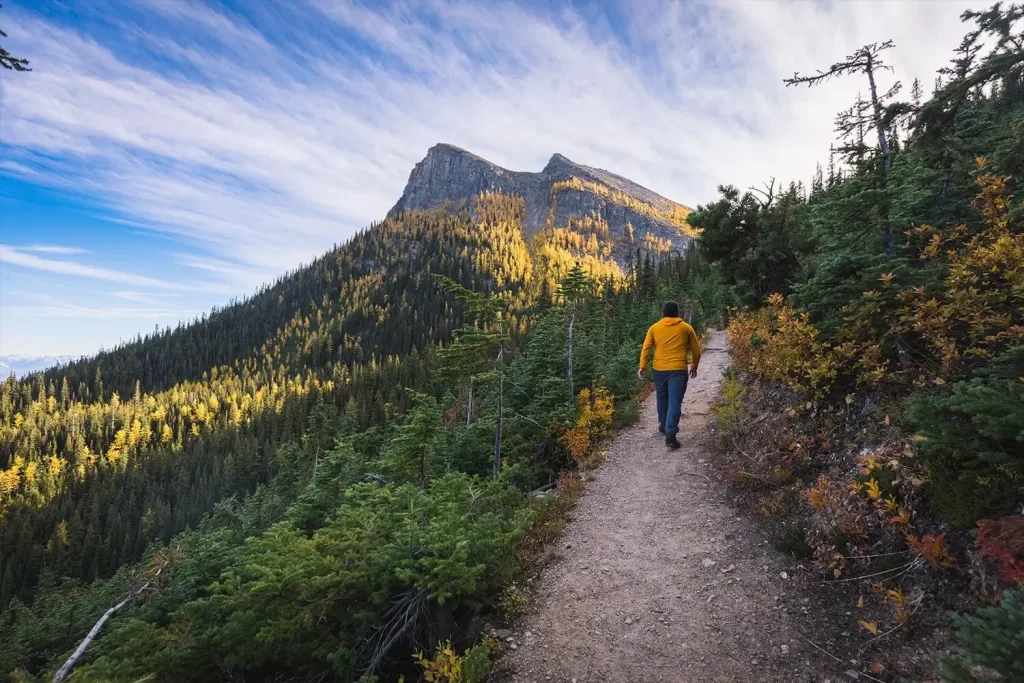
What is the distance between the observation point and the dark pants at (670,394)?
25.8 ft

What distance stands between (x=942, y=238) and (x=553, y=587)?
695cm

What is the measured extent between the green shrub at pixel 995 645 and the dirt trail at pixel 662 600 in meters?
1.59

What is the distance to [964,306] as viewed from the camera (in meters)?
4.95

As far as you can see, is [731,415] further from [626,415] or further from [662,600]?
[662,600]

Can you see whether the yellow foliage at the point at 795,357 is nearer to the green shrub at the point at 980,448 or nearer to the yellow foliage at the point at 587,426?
the green shrub at the point at 980,448

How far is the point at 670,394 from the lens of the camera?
807 cm

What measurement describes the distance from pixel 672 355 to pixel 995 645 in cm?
598

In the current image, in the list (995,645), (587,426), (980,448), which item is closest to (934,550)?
(980,448)

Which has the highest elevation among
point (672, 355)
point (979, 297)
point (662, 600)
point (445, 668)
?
point (979, 297)

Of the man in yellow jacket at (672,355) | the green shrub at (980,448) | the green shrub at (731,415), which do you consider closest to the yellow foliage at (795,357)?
the green shrub at (731,415)

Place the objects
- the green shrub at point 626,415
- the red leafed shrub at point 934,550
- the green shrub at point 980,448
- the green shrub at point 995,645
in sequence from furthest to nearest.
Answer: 1. the green shrub at point 626,415
2. the red leafed shrub at point 934,550
3. the green shrub at point 980,448
4. the green shrub at point 995,645

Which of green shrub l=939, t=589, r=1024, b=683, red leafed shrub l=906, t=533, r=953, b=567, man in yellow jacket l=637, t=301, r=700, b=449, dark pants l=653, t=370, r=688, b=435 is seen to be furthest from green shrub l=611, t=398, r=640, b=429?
green shrub l=939, t=589, r=1024, b=683

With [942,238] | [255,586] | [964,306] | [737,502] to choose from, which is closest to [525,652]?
[255,586]

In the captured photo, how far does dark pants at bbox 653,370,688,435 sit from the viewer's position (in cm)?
786
